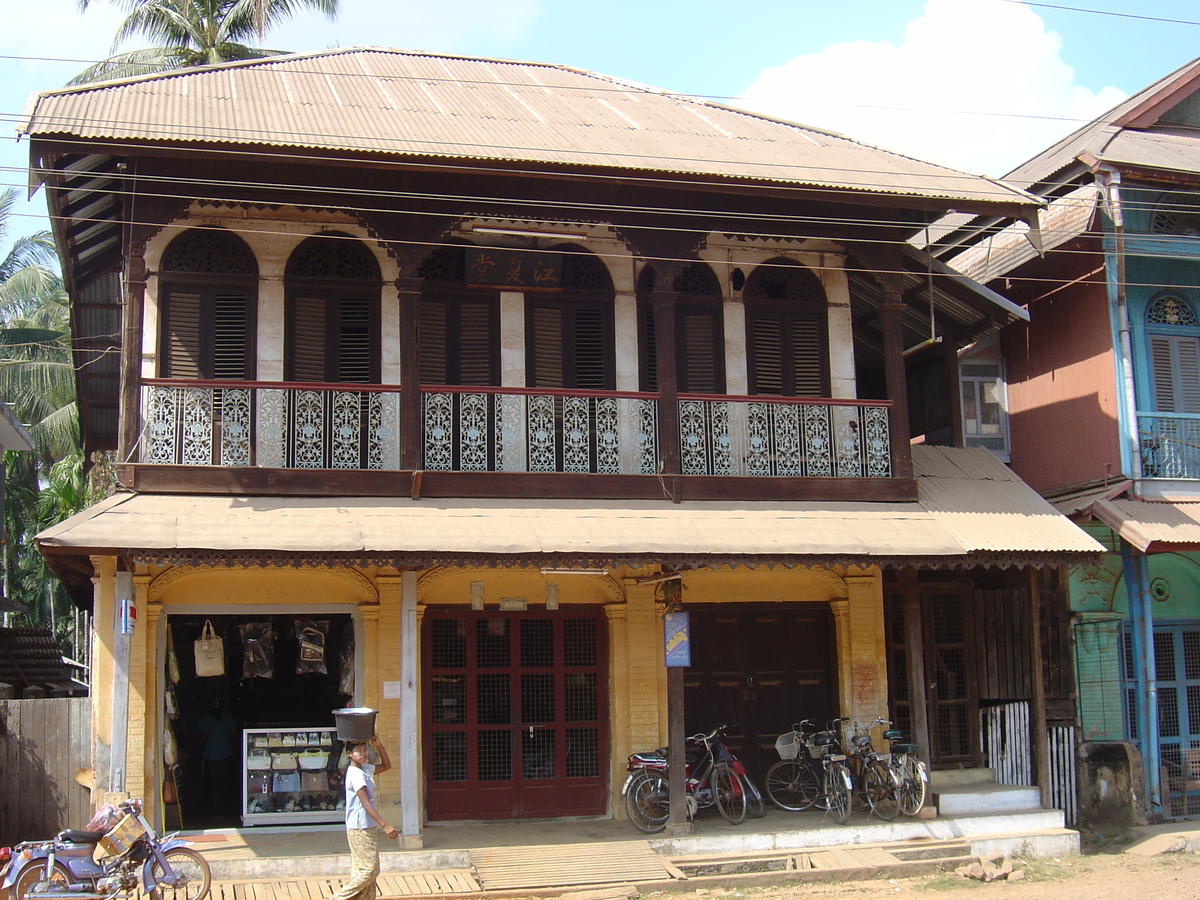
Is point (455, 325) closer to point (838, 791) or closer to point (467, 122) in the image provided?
point (467, 122)

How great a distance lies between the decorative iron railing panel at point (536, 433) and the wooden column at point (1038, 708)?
14.8 ft

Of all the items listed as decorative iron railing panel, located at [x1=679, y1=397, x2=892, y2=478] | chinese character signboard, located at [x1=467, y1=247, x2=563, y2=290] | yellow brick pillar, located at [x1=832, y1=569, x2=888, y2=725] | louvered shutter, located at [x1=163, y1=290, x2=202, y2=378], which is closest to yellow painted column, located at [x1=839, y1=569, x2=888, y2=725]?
yellow brick pillar, located at [x1=832, y1=569, x2=888, y2=725]

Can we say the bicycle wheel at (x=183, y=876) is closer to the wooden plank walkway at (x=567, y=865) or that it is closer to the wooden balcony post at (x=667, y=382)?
the wooden plank walkway at (x=567, y=865)

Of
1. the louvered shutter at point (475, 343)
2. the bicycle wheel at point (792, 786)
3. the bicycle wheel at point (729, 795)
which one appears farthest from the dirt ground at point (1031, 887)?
the louvered shutter at point (475, 343)

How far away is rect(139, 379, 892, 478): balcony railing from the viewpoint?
1106 cm

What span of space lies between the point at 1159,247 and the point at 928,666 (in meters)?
6.05

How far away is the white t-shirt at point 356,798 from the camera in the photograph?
8.79 meters

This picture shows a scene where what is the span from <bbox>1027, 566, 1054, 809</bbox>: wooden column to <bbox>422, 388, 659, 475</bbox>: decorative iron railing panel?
452 cm

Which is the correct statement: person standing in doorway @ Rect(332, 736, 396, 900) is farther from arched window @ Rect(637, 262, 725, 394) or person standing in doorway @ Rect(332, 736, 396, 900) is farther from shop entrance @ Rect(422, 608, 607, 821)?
arched window @ Rect(637, 262, 725, 394)

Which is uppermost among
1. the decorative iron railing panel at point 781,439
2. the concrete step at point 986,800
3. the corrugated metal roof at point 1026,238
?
the corrugated metal roof at point 1026,238

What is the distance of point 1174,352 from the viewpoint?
1480 centimetres

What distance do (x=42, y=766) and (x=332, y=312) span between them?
17.6ft

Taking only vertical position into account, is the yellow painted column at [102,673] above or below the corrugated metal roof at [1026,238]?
below

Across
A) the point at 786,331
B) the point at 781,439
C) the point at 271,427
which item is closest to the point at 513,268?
the point at 271,427
